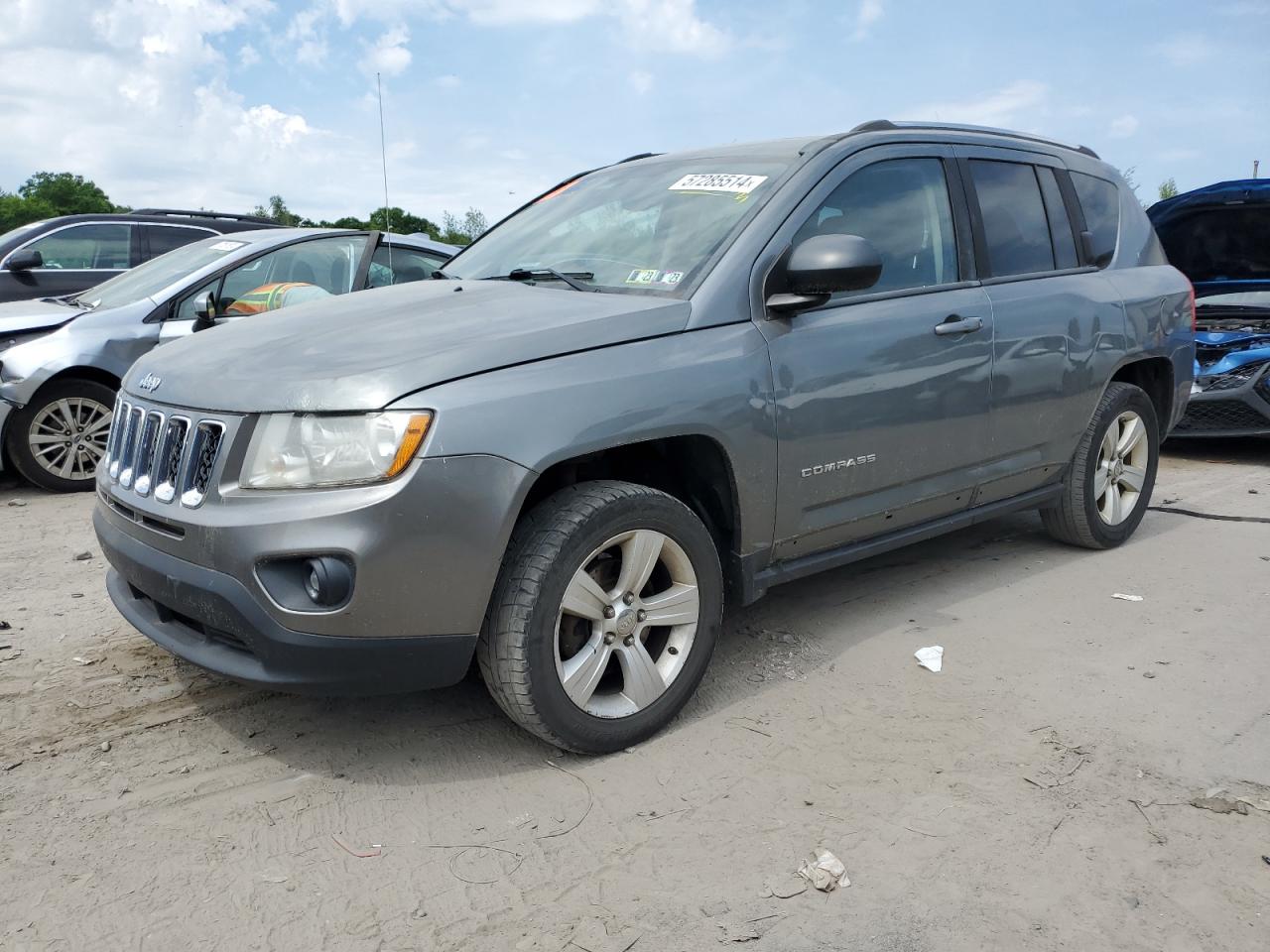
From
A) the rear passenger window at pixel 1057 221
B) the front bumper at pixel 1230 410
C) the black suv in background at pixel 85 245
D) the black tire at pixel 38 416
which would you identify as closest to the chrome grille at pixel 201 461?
the rear passenger window at pixel 1057 221

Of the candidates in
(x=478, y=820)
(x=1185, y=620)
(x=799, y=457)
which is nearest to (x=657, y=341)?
(x=799, y=457)

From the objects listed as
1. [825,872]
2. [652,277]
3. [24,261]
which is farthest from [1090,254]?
[24,261]

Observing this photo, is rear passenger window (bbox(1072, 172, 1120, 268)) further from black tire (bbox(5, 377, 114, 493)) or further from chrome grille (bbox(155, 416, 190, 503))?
black tire (bbox(5, 377, 114, 493))

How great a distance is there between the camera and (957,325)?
3.95m

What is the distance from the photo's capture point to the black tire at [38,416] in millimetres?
6410

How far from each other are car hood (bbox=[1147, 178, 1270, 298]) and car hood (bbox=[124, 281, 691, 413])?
6468 mm

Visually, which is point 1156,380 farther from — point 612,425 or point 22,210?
point 22,210

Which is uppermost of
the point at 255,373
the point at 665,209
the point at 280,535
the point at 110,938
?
the point at 665,209

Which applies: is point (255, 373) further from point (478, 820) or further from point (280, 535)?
point (478, 820)

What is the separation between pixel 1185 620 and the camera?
424 centimetres

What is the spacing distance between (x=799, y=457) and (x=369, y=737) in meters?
1.57

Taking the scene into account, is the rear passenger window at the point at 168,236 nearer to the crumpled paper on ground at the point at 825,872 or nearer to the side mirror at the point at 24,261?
the side mirror at the point at 24,261

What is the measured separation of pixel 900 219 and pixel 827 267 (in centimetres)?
88

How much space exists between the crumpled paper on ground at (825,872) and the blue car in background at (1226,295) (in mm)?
5846
